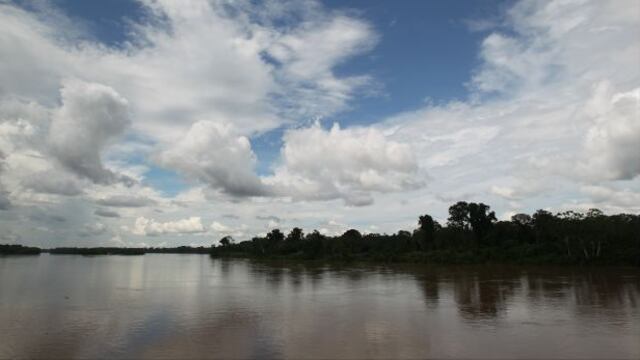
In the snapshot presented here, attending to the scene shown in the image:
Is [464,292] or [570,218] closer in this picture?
[464,292]

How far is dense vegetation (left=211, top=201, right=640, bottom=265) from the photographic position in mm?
69625

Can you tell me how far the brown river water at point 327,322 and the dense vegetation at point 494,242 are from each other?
26.0 m

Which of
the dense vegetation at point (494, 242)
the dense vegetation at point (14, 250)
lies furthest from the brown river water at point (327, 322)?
the dense vegetation at point (14, 250)

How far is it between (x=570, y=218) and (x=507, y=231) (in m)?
18.4

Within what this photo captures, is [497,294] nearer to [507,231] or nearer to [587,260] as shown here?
[587,260]

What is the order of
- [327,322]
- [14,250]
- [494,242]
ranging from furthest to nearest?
1. [14,250]
2. [494,242]
3. [327,322]

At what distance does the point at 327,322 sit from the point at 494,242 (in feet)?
233

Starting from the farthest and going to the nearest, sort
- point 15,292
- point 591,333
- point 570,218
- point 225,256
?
point 225,256, point 570,218, point 15,292, point 591,333

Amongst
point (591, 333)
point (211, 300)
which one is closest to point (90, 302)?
point (211, 300)

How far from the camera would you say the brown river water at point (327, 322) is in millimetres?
19859

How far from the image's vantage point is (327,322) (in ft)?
87.9

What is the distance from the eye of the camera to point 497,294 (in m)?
39.3

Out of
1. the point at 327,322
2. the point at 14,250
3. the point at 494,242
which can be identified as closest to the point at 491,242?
the point at 494,242

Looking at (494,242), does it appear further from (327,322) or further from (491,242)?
(327,322)
